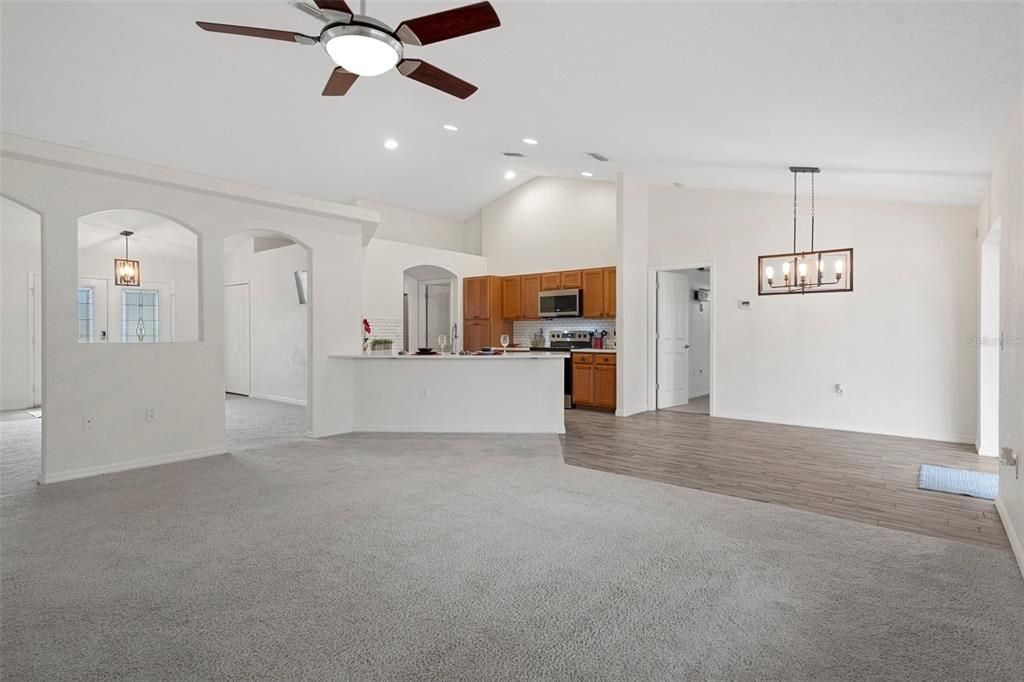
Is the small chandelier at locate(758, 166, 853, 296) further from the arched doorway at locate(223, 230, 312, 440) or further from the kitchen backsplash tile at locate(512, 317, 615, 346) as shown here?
the arched doorway at locate(223, 230, 312, 440)

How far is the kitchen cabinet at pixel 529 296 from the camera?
372 inches

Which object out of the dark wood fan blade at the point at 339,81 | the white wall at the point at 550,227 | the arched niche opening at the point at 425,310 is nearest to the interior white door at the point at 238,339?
the arched niche opening at the point at 425,310

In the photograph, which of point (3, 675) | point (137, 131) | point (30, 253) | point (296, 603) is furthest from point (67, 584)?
point (30, 253)

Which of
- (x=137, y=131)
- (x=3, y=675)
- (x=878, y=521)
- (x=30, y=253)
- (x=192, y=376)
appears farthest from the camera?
(x=30, y=253)

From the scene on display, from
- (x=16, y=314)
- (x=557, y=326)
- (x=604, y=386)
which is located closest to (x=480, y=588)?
(x=604, y=386)

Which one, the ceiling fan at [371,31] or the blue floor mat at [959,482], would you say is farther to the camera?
the blue floor mat at [959,482]

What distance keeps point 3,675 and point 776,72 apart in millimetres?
4427

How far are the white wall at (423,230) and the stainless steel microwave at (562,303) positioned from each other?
2.34m

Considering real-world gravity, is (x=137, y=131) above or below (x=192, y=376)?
above

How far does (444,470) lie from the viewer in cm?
456

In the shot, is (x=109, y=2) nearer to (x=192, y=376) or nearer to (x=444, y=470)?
(x=192, y=376)

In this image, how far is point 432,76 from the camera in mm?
3297

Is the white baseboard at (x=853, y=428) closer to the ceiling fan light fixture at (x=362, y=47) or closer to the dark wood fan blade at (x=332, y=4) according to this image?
the ceiling fan light fixture at (x=362, y=47)

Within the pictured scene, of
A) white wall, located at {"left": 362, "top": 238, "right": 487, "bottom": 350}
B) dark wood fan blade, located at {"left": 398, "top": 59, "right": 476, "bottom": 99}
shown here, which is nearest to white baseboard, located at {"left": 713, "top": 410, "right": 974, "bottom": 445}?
white wall, located at {"left": 362, "top": 238, "right": 487, "bottom": 350}
